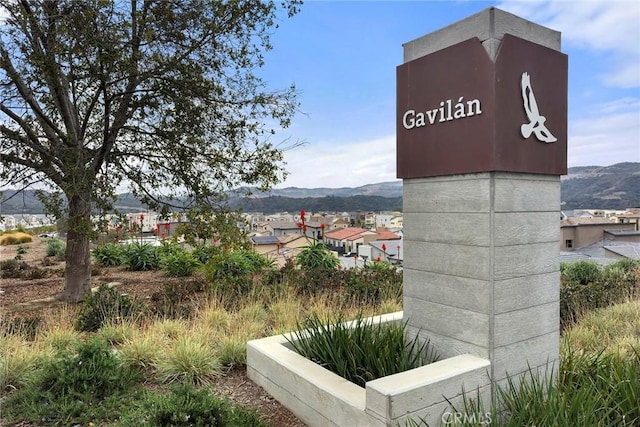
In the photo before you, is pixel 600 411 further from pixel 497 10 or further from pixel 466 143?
pixel 497 10

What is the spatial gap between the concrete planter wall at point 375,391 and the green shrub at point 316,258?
23.8ft

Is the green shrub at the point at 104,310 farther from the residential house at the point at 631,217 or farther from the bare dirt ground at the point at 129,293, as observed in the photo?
the residential house at the point at 631,217

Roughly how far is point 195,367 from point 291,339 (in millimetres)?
910

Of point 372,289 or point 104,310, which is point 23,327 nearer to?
point 104,310

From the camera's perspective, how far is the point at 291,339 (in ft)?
13.5

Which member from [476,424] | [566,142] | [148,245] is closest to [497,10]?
[566,142]

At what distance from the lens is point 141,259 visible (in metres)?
11.8

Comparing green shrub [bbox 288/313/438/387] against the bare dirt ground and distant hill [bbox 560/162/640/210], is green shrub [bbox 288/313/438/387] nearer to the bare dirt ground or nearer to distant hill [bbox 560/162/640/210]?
the bare dirt ground

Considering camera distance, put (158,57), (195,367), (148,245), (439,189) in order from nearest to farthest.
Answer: (439,189), (195,367), (158,57), (148,245)

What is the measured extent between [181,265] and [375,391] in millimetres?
8771

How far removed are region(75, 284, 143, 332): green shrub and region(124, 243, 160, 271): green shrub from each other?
5665 millimetres

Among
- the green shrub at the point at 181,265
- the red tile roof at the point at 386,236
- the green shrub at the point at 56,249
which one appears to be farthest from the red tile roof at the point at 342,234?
the green shrub at the point at 181,265

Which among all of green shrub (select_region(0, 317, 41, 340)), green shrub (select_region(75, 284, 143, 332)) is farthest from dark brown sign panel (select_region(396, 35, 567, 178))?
green shrub (select_region(0, 317, 41, 340))

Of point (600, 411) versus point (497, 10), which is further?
point (497, 10)
